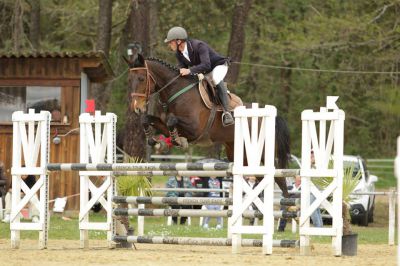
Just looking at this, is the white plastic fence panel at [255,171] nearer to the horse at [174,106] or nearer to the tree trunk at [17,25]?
the horse at [174,106]

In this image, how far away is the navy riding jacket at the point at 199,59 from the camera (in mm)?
13695

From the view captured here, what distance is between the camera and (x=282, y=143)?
51.1 feet

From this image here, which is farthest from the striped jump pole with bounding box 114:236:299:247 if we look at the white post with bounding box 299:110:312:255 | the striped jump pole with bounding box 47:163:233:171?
the striped jump pole with bounding box 47:163:233:171

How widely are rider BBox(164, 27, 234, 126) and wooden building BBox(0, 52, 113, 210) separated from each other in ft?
25.7

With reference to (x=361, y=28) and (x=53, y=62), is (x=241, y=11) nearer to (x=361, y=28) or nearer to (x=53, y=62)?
(x=361, y=28)

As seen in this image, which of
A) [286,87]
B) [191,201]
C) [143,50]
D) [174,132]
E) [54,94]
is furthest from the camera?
[286,87]

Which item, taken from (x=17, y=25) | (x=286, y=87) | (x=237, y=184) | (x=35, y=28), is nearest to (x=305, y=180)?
(x=237, y=184)

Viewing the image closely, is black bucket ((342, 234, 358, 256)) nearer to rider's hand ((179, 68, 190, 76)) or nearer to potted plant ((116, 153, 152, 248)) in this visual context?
potted plant ((116, 153, 152, 248))

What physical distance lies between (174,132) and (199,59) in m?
1.06

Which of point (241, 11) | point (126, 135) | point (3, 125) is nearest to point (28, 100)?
point (3, 125)

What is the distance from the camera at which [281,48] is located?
2997 centimetres

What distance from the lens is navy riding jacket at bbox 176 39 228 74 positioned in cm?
1370

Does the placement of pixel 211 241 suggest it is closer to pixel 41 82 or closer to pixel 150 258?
pixel 150 258

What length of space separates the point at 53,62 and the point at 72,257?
11.7 meters
